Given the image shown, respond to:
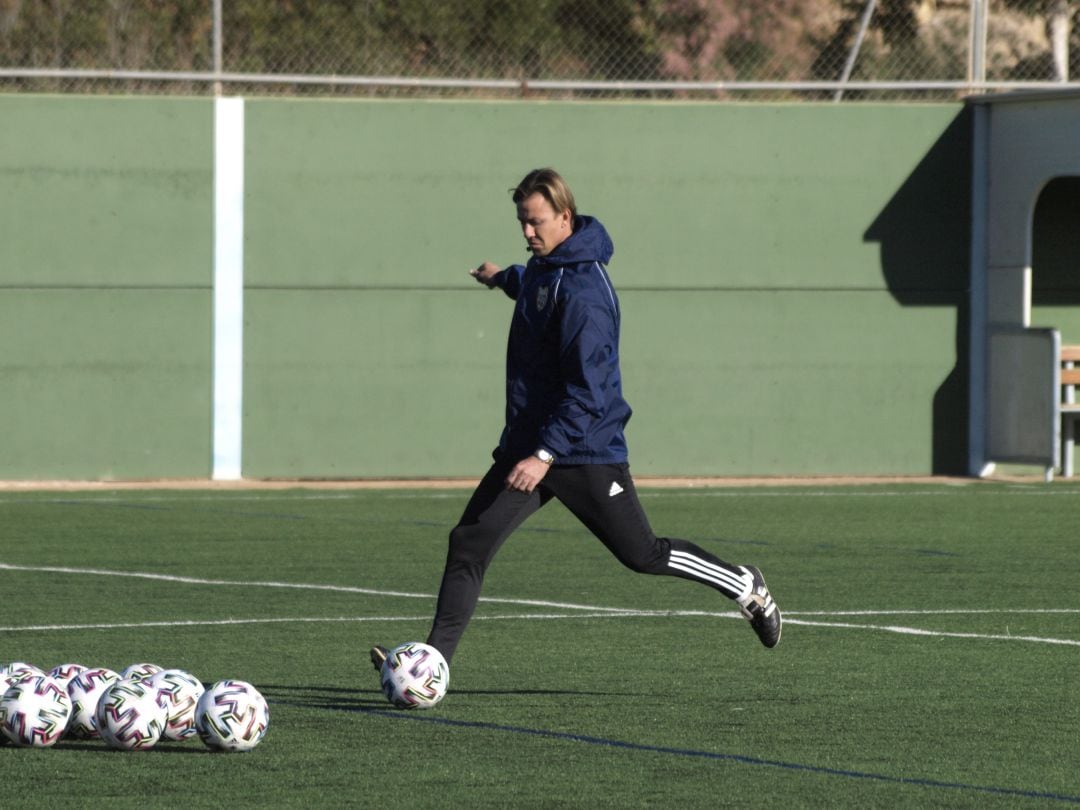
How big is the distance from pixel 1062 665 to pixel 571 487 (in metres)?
2.68

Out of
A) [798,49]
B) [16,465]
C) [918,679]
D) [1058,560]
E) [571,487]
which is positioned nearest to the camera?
[571,487]

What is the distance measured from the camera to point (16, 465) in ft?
71.1

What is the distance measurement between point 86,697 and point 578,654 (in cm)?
319

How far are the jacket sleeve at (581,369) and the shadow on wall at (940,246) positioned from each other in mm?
14988

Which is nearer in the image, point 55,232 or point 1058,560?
point 1058,560

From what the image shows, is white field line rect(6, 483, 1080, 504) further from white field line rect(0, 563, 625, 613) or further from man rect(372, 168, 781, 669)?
man rect(372, 168, 781, 669)

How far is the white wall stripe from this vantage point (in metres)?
21.9

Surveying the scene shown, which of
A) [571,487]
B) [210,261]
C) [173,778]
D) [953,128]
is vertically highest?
[953,128]

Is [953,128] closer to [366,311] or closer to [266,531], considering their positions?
[366,311]

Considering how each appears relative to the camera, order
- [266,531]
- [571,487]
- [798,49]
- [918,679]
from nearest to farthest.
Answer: [571,487]
[918,679]
[266,531]
[798,49]

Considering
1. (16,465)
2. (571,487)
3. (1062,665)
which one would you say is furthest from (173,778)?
(16,465)

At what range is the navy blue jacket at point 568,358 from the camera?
8812mm

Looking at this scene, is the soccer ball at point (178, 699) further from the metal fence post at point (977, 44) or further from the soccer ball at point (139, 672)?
the metal fence post at point (977, 44)

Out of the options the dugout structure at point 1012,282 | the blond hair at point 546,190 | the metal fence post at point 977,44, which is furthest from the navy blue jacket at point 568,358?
the metal fence post at point 977,44
